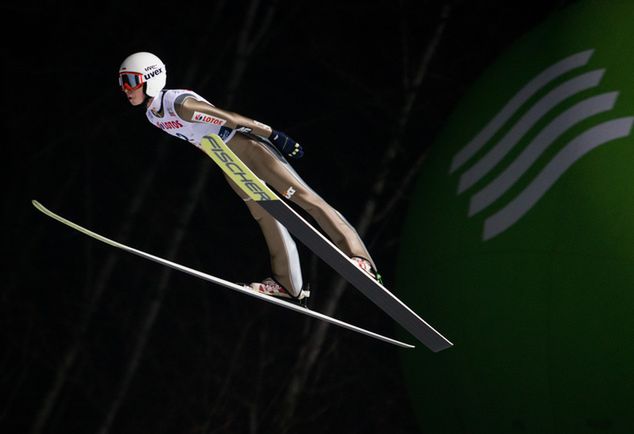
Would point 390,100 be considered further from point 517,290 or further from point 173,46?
point 517,290

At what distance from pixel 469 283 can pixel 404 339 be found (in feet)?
4.20

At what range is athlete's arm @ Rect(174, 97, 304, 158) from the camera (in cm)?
663

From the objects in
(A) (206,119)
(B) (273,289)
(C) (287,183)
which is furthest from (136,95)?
(B) (273,289)

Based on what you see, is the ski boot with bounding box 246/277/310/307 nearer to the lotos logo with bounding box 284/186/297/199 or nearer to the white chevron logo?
the lotos logo with bounding box 284/186/297/199

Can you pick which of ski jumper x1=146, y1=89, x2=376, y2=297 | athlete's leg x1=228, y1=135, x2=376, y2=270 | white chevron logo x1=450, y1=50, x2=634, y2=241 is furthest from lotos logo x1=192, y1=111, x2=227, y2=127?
white chevron logo x1=450, y1=50, x2=634, y2=241

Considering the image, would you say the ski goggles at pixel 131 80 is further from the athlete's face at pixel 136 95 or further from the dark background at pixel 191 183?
the dark background at pixel 191 183

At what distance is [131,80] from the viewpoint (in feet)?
21.4

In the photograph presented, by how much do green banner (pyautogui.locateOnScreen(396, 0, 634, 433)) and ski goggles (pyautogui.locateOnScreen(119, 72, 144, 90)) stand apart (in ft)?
8.52

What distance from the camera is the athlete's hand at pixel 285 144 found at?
22.1ft

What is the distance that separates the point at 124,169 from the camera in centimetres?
1172

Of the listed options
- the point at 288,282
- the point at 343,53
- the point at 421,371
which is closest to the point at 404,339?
the point at 421,371

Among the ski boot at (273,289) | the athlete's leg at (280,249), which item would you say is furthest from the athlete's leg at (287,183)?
the ski boot at (273,289)

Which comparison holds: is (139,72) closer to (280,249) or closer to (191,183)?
(280,249)

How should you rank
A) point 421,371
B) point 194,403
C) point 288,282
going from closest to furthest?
point 288,282 → point 421,371 → point 194,403
